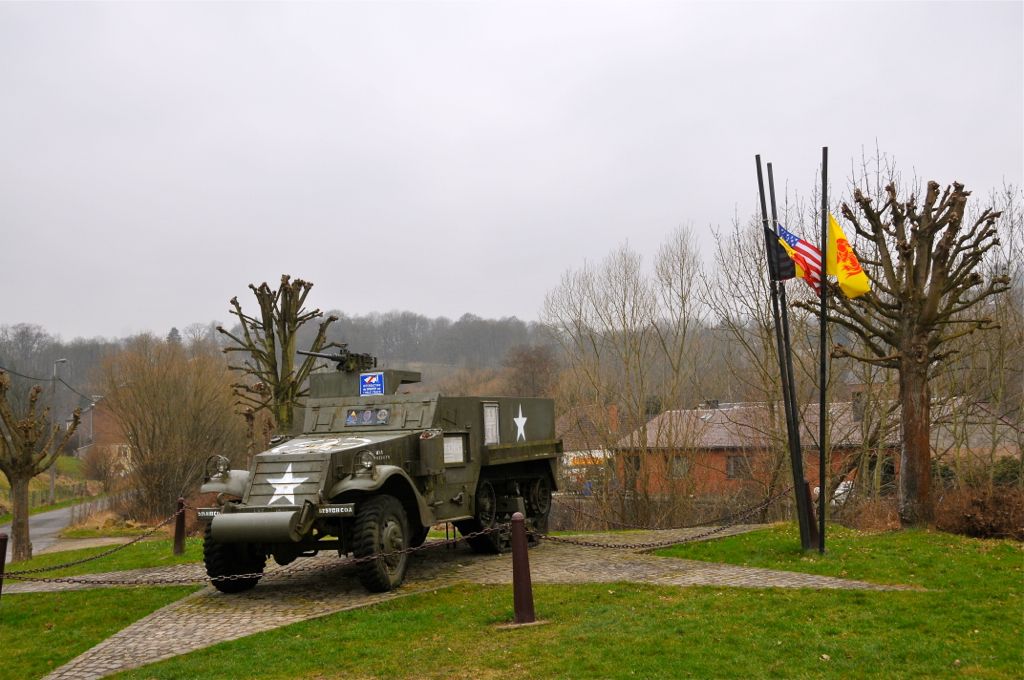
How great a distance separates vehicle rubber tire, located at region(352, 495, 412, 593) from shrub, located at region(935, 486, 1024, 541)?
26.4ft

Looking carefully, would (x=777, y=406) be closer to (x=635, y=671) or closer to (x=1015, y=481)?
(x=1015, y=481)

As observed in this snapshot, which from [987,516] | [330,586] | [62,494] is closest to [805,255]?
[987,516]

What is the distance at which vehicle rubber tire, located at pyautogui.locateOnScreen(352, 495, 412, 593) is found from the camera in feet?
28.4

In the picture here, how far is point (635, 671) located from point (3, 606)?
8.06 metres

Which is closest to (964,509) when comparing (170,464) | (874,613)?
(874,613)

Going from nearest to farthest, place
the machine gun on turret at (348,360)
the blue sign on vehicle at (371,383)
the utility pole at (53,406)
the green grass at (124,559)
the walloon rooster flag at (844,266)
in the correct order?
1. the walloon rooster flag at (844,266)
2. the blue sign on vehicle at (371,383)
3. the machine gun on turret at (348,360)
4. the green grass at (124,559)
5. the utility pole at (53,406)

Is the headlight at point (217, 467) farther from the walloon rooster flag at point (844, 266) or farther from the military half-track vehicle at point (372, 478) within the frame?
the walloon rooster flag at point (844, 266)

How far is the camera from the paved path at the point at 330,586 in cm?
721

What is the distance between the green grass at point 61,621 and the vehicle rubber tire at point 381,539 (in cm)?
251

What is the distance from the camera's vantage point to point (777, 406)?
22.1 m

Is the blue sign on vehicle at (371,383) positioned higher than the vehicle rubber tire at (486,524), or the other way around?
the blue sign on vehicle at (371,383)

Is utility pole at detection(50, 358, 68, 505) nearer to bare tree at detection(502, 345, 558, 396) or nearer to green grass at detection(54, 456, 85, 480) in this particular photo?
green grass at detection(54, 456, 85, 480)

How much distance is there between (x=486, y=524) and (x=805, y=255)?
5.89 meters

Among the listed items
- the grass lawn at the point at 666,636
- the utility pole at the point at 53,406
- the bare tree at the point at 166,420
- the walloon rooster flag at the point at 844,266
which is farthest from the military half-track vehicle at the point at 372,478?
the bare tree at the point at 166,420
